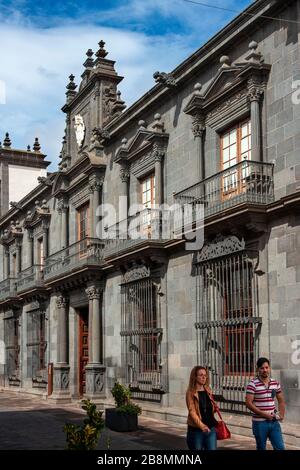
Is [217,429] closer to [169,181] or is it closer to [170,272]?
[170,272]

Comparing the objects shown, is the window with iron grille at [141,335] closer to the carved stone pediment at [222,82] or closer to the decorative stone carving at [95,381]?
the decorative stone carving at [95,381]

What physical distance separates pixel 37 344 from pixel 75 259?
5.60 m

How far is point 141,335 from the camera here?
18.0 meters

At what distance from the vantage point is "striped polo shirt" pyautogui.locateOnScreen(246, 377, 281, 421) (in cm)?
870

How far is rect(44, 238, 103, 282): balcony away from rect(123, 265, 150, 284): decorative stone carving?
6.09 feet

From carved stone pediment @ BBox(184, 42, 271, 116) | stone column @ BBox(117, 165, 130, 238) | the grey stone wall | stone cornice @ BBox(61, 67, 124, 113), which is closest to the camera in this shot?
the grey stone wall

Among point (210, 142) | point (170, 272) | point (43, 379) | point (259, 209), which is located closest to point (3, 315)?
point (43, 379)

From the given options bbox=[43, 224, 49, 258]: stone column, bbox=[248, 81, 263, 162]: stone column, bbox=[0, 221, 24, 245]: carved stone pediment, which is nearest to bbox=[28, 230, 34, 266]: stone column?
bbox=[0, 221, 24, 245]: carved stone pediment

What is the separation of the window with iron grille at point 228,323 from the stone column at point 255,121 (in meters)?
1.93

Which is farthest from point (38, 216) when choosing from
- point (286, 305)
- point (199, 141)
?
point (286, 305)

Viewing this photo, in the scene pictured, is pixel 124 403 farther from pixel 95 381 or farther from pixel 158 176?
pixel 158 176

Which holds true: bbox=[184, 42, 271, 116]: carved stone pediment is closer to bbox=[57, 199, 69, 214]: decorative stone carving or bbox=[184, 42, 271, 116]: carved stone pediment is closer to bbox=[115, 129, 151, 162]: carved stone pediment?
bbox=[115, 129, 151, 162]: carved stone pediment

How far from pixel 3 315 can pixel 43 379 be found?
7.25 m

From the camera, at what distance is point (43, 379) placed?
1009 inches
